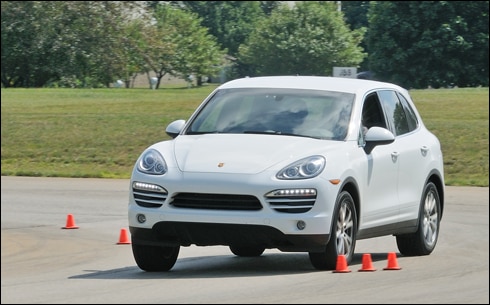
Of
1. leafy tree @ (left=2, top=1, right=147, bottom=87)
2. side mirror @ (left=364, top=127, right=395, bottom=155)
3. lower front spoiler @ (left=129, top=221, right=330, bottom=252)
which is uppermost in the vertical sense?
side mirror @ (left=364, top=127, right=395, bottom=155)

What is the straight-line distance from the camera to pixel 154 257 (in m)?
12.4

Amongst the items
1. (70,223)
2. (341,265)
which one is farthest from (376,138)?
(70,223)

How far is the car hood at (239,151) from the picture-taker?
11.7 metres

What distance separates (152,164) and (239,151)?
76 cm

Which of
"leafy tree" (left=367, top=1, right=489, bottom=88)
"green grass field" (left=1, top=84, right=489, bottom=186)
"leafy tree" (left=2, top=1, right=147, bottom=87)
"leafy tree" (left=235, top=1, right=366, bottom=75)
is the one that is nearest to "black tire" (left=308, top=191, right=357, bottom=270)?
"green grass field" (left=1, top=84, right=489, bottom=186)

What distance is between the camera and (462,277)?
39.6ft

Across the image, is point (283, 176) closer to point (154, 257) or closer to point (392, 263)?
point (154, 257)

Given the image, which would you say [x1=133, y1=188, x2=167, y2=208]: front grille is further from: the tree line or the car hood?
the tree line

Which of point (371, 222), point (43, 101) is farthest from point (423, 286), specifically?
point (43, 101)

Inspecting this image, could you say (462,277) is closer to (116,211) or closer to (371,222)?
(371,222)

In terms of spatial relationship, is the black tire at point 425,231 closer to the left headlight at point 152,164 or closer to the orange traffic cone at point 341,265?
the orange traffic cone at point 341,265

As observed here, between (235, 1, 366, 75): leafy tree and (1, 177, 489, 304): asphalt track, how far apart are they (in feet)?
260

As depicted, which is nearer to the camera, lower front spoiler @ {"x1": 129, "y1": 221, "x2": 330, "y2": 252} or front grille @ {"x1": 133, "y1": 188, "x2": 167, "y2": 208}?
lower front spoiler @ {"x1": 129, "y1": 221, "x2": 330, "y2": 252}

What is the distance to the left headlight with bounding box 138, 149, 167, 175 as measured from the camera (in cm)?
1195
